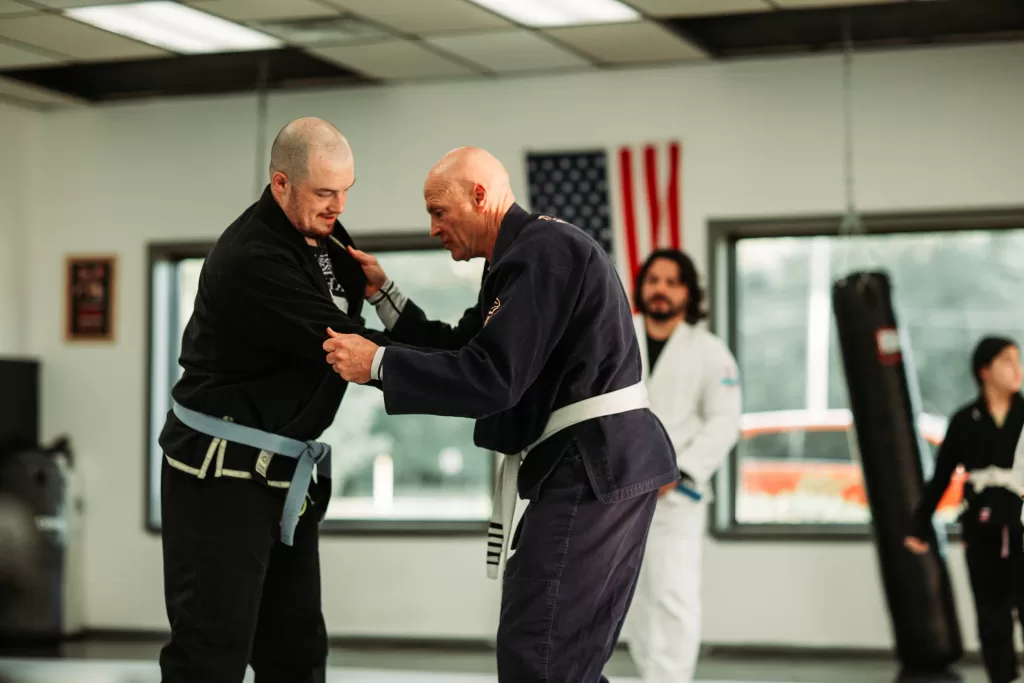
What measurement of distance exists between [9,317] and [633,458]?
16.9ft

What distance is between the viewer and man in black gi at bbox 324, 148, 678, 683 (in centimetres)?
256

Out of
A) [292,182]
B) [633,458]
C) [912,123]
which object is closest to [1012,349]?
[912,123]

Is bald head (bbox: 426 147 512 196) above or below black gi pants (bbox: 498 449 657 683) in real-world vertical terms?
above

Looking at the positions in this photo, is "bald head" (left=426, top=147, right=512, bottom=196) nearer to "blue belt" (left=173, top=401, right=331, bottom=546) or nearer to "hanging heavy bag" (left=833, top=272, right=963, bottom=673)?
"blue belt" (left=173, top=401, right=331, bottom=546)

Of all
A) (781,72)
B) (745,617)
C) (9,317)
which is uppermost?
(781,72)

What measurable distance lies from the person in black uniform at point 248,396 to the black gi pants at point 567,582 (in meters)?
0.55

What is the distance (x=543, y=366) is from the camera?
2660mm

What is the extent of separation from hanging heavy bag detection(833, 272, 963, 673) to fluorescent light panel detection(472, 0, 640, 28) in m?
1.41

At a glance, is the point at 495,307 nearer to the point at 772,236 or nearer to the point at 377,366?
the point at 377,366

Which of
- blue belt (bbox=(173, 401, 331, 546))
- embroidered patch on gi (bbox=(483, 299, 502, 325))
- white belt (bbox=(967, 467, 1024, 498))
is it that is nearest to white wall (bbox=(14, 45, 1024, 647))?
white belt (bbox=(967, 467, 1024, 498))

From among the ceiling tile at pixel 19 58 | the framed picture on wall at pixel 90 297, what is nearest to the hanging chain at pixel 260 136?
the framed picture on wall at pixel 90 297

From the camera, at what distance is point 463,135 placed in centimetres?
648

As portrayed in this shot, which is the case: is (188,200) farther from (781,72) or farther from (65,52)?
(781,72)

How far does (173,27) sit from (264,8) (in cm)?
57
